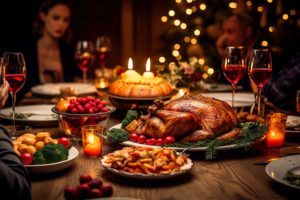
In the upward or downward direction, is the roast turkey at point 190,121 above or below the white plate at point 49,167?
above

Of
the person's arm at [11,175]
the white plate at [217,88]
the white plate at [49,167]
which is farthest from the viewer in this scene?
the white plate at [217,88]

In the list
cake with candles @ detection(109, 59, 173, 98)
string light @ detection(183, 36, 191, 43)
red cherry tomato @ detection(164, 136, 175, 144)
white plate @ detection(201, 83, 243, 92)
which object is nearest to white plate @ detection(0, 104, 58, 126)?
cake with candles @ detection(109, 59, 173, 98)

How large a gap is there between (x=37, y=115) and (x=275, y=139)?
3.91 feet

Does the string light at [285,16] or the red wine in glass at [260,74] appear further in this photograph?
the string light at [285,16]

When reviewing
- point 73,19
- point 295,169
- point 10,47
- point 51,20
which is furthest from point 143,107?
point 73,19

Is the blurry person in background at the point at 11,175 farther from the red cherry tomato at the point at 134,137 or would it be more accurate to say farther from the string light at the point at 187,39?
the string light at the point at 187,39

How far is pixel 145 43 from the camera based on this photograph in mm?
7055

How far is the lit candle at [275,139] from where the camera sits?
76.3 inches

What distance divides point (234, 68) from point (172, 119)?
20.1 inches

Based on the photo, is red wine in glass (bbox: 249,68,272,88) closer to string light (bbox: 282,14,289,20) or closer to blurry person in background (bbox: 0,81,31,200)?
blurry person in background (bbox: 0,81,31,200)

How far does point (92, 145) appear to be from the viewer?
1.80 metres

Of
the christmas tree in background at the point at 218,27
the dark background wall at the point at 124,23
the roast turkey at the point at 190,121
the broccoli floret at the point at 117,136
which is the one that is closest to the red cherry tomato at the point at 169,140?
the roast turkey at the point at 190,121

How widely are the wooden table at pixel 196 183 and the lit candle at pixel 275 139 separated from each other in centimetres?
17

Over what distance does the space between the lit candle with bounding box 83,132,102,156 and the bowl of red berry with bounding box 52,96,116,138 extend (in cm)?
24
